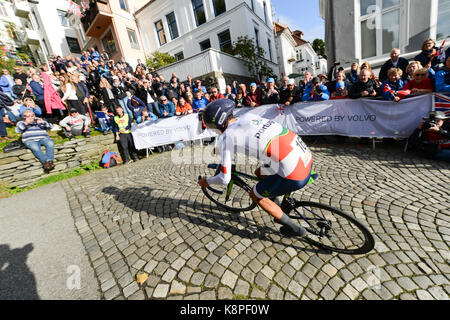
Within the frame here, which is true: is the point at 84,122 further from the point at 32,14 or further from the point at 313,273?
the point at 32,14

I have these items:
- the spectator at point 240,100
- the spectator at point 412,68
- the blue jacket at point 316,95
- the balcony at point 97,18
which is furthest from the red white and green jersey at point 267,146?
the balcony at point 97,18

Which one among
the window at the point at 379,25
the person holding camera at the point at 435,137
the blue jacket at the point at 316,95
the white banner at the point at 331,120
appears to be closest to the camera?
the person holding camera at the point at 435,137

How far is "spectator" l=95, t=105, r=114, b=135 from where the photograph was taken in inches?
335

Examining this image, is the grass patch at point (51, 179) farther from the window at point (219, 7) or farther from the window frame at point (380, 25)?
the window at point (219, 7)

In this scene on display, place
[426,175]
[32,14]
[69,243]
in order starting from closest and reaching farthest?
[69,243]
[426,175]
[32,14]

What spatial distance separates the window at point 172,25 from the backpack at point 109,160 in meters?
18.0

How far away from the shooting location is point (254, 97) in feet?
27.6

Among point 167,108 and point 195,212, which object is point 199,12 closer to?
point 167,108

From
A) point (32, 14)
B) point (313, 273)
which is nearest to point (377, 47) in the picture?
point (313, 273)

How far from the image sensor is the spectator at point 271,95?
766 cm

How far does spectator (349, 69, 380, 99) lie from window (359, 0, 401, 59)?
15.1ft

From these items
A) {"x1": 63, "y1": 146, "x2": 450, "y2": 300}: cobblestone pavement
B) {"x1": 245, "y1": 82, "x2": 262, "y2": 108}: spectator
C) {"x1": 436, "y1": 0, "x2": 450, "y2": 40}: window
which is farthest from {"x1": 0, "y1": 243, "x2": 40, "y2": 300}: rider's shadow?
{"x1": 436, "y1": 0, "x2": 450, "y2": 40}: window

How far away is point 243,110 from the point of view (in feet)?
27.5

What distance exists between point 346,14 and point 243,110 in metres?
6.31
